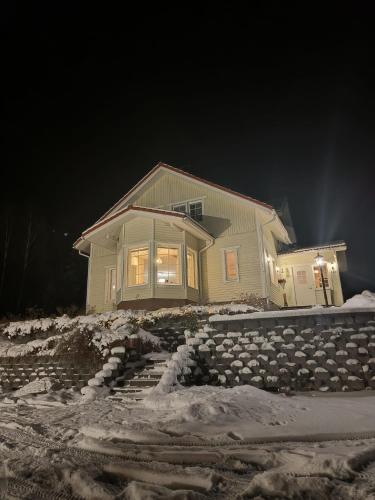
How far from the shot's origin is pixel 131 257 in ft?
50.3

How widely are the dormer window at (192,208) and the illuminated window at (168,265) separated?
2.79m

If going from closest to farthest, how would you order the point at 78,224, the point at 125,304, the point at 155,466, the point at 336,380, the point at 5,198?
the point at 155,466
the point at 336,380
the point at 125,304
the point at 5,198
the point at 78,224

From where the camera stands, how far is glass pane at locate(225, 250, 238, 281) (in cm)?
1542

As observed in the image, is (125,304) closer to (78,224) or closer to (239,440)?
(239,440)

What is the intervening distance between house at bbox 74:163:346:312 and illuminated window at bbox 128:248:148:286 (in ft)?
0.15

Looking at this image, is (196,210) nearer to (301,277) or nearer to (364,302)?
(301,277)

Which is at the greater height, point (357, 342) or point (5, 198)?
point (5, 198)

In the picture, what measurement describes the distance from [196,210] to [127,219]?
12.3ft

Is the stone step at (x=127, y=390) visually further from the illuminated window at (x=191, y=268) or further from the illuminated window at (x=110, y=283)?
the illuminated window at (x=110, y=283)

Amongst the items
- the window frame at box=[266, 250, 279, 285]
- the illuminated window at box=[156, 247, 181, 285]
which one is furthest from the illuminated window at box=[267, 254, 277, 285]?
the illuminated window at box=[156, 247, 181, 285]

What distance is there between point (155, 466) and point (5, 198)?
3236 cm

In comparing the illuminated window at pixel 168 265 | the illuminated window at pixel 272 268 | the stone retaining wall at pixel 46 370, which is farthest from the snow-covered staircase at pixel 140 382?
the illuminated window at pixel 272 268

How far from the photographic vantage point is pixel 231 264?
1564cm

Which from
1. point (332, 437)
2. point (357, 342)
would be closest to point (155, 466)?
point (332, 437)
